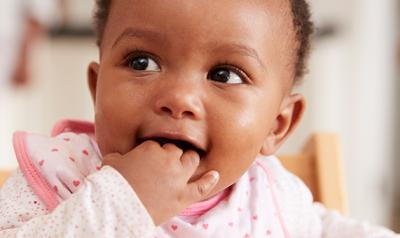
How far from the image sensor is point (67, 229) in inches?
23.2

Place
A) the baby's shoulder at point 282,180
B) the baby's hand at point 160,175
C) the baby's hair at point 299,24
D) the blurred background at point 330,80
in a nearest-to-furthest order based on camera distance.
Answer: the baby's hand at point 160,175 < the baby's hair at point 299,24 < the baby's shoulder at point 282,180 < the blurred background at point 330,80

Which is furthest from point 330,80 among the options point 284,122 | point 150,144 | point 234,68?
point 150,144

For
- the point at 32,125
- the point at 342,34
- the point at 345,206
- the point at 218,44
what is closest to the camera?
the point at 218,44

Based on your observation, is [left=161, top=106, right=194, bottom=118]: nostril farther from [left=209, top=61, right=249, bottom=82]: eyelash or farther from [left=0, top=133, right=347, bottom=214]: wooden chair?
[left=0, top=133, right=347, bottom=214]: wooden chair

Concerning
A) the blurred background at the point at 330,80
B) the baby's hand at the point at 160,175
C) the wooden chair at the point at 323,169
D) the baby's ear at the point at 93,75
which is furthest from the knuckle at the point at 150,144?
the blurred background at the point at 330,80

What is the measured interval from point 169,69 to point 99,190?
0.15 meters

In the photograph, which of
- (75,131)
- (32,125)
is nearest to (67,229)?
(75,131)

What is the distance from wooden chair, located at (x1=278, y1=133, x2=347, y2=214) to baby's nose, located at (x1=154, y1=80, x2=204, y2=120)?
37cm

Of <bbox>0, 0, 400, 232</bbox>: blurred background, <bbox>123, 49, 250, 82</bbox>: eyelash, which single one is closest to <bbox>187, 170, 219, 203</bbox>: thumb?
<bbox>123, 49, 250, 82</bbox>: eyelash

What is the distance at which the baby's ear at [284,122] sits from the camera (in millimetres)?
842

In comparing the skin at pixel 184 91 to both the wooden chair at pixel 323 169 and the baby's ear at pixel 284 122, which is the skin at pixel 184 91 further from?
the wooden chair at pixel 323 169

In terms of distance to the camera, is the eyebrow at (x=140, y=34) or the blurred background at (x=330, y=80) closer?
the eyebrow at (x=140, y=34)

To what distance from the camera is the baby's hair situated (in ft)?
2.63

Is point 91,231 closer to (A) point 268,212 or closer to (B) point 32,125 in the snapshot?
(A) point 268,212
